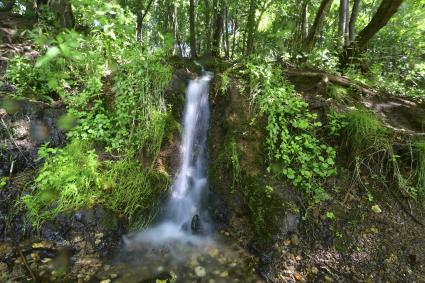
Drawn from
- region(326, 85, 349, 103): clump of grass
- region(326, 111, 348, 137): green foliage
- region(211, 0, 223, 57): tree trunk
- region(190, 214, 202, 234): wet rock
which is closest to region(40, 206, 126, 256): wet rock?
region(190, 214, 202, 234): wet rock

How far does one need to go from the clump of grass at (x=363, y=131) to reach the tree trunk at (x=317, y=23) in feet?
10.6

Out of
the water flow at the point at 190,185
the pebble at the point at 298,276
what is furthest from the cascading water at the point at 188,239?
the pebble at the point at 298,276

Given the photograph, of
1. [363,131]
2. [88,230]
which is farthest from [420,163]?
[88,230]

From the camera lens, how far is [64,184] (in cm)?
354

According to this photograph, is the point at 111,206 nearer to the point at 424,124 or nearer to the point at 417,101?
the point at 424,124

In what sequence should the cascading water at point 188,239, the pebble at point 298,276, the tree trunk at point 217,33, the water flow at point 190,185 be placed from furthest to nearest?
the tree trunk at point 217,33 < the water flow at point 190,185 < the cascading water at point 188,239 < the pebble at point 298,276

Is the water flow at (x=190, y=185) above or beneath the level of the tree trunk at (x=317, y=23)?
beneath

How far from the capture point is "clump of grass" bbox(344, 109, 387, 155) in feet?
11.8

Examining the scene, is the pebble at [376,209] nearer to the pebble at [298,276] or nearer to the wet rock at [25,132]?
the pebble at [298,276]

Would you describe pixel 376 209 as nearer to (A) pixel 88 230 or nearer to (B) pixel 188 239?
(B) pixel 188 239

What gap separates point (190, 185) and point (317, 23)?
475 centimetres

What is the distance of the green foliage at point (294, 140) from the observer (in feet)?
11.9

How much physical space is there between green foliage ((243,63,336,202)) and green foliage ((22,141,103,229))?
2.48 meters

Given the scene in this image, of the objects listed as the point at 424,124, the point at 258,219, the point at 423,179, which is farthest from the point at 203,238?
the point at 424,124
